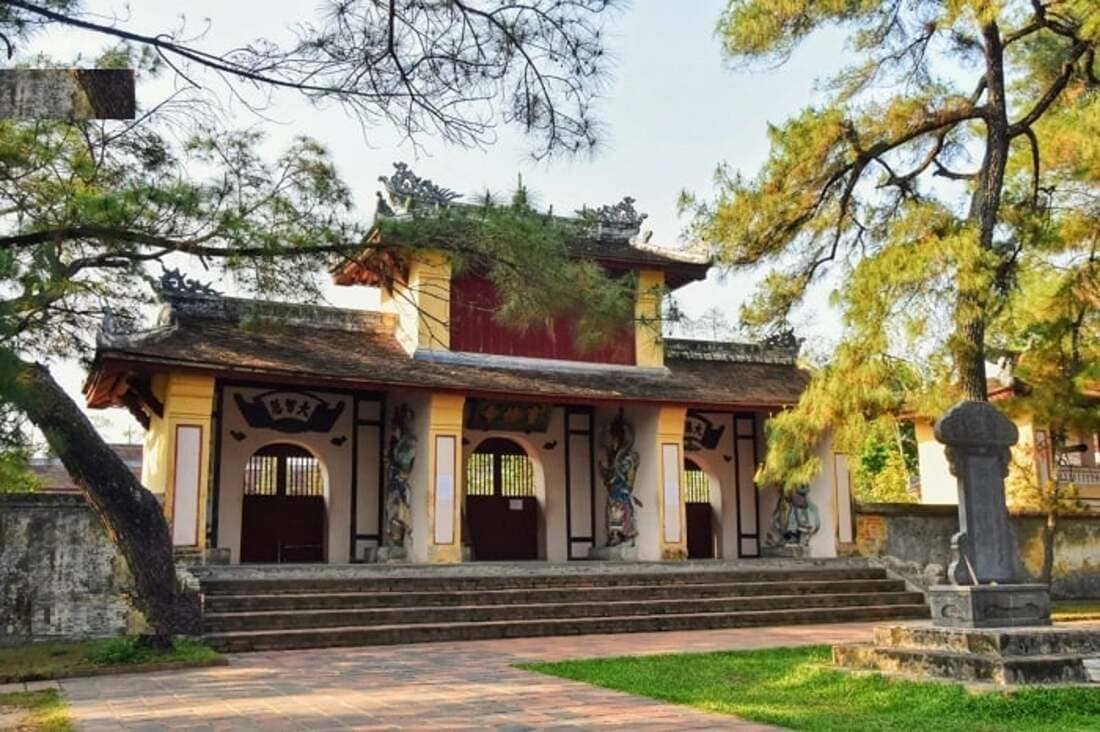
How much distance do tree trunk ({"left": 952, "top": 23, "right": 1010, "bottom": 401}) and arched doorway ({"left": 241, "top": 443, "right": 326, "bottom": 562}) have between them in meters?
9.30

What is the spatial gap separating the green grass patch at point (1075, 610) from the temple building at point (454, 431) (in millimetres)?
3158

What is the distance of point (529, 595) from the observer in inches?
446

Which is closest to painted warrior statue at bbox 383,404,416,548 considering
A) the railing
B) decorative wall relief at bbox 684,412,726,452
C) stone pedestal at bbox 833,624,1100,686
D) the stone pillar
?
decorative wall relief at bbox 684,412,726,452

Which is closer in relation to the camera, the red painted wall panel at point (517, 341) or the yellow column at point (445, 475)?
the yellow column at point (445, 475)

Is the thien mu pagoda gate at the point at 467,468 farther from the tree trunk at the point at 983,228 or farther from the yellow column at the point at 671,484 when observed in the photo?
the tree trunk at the point at 983,228

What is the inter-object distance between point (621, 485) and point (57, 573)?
766 centimetres

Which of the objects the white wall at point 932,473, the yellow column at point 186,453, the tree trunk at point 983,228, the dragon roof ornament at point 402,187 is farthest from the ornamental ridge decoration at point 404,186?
the white wall at point 932,473

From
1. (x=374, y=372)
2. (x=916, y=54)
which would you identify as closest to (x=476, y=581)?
(x=374, y=372)

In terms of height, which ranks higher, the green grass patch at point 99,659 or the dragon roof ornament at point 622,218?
the dragon roof ornament at point 622,218

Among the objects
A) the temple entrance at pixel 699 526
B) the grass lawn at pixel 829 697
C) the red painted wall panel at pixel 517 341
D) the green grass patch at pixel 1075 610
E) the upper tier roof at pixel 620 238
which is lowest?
the green grass patch at pixel 1075 610

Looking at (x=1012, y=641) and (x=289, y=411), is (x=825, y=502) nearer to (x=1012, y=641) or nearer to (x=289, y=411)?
(x=289, y=411)

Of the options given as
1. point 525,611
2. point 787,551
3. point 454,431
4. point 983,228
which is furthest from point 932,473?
point 525,611

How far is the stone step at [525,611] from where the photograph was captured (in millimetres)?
9711

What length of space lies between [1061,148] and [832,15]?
2.93 metres
